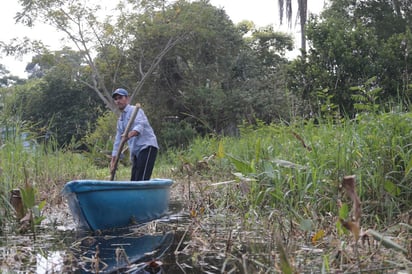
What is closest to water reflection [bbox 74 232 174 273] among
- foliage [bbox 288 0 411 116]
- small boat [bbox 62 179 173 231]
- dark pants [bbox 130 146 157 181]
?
small boat [bbox 62 179 173 231]

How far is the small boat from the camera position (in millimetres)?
4980

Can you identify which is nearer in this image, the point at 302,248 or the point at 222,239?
the point at 302,248

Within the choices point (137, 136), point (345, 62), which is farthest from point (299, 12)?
point (137, 136)

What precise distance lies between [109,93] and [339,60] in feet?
37.5

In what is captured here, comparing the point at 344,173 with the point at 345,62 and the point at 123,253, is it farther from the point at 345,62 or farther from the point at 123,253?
the point at 345,62

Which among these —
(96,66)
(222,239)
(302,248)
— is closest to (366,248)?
(302,248)

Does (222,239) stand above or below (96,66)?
below

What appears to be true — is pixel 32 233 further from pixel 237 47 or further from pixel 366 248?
pixel 237 47

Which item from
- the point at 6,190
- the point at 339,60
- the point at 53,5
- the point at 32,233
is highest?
the point at 53,5

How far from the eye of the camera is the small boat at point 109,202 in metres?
4.98

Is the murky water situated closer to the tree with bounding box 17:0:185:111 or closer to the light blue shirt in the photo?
the light blue shirt

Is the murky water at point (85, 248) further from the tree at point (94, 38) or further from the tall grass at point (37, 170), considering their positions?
the tree at point (94, 38)

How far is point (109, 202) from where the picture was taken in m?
5.17

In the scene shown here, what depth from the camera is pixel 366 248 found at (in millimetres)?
3326
